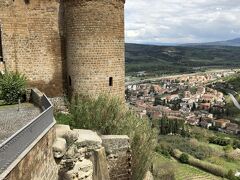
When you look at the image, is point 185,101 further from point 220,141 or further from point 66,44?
point 66,44

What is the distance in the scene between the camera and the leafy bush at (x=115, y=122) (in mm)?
15000

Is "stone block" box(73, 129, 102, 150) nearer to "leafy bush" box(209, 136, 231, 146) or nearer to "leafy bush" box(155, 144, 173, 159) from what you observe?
"leafy bush" box(155, 144, 173, 159)

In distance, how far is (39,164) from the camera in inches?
334

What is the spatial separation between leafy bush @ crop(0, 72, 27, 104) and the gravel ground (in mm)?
834

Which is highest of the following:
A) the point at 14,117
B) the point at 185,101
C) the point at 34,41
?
the point at 34,41

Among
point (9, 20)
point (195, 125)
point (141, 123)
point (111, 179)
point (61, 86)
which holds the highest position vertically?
point (9, 20)

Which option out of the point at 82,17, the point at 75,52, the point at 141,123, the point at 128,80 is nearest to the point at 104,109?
the point at 141,123

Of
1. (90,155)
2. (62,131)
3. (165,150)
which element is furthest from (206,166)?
(62,131)

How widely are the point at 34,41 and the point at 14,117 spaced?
217 inches

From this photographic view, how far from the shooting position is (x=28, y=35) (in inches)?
680

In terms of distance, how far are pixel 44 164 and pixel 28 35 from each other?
9560 millimetres

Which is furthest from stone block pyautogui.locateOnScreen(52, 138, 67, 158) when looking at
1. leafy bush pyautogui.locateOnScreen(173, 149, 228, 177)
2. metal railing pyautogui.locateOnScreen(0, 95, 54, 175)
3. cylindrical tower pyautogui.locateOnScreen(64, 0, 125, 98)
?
leafy bush pyautogui.locateOnScreen(173, 149, 228, 177)

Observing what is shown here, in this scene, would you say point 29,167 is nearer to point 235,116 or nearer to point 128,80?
point 235,116

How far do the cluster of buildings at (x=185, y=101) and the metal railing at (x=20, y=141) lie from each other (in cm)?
8311
